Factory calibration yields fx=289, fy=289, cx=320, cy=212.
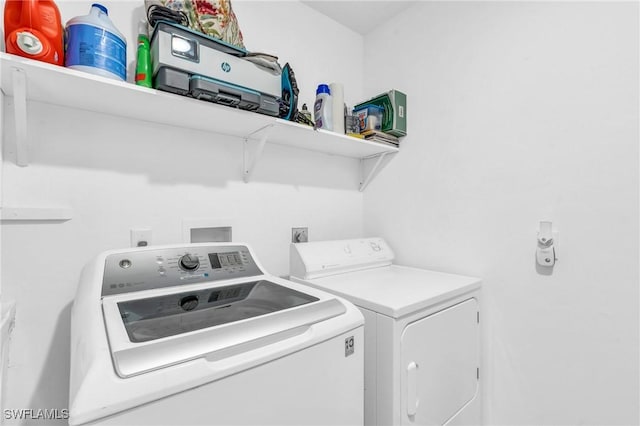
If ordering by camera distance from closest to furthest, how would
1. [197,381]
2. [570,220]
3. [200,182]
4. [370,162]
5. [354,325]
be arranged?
[197,381], [354,325], [570,220], [200,182], [370,162]

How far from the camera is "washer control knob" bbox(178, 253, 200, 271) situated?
1137 millimetres

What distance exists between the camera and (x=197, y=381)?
0.63 m

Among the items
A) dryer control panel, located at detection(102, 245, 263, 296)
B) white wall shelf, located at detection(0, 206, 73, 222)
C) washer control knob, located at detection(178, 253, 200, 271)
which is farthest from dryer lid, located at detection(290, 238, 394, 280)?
white wall shelf, located at detection(0, 206, 73, 222)

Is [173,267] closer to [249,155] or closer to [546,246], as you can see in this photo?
[249,155]

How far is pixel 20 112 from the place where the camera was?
1.01 metres

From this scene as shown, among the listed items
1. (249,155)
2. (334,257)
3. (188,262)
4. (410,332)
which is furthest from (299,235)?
(410,332)

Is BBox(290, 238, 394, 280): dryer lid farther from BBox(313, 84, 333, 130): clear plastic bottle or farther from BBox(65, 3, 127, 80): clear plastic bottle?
BBox(65, 3, 127, 80): clear plastic bottle

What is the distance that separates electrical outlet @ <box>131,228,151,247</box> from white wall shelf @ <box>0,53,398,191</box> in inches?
17.9

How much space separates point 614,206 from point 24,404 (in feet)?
8.17

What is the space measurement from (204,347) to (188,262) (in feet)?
1.78

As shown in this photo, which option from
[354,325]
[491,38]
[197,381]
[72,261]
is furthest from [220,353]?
[491,38]

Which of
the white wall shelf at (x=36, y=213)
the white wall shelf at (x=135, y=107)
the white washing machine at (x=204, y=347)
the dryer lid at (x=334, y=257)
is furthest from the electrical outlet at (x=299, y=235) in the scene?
the white wall shelf at (x=36, y=213)

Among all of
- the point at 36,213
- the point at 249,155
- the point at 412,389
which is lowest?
the point at 412,389

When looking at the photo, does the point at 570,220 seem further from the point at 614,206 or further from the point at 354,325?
the point at 354,325
